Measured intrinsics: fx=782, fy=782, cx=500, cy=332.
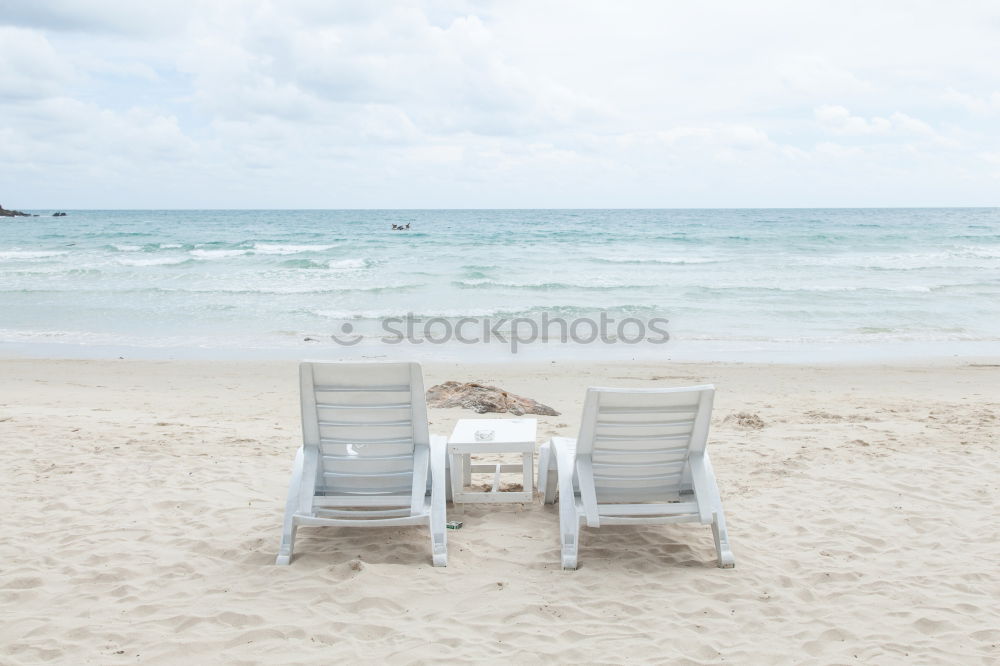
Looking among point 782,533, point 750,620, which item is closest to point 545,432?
point 782,533

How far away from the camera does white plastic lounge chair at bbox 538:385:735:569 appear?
4.01 m

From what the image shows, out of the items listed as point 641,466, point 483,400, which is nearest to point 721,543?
point 641,466

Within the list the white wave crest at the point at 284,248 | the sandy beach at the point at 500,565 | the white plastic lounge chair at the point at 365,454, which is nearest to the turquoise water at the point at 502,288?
the white wave crest at the point at 284,248

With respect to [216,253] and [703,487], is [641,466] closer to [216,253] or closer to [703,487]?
[703,487]

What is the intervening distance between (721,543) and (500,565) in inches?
46.3

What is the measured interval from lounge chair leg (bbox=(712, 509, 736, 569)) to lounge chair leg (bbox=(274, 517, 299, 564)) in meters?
2.25

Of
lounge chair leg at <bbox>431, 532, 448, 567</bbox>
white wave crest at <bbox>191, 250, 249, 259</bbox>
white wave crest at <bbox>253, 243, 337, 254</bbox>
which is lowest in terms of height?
lounge chair leg at <bbox>431, 532, 448, 567</bbox>

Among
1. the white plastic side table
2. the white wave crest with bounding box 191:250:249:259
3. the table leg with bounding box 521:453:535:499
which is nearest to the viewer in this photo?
the white plastic side table

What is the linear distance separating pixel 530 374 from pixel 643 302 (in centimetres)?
882

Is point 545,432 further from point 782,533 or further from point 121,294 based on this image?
point 121,294

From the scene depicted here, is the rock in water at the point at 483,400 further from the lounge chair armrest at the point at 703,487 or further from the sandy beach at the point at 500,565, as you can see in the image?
the lounge chair armrest at the point at 703,487

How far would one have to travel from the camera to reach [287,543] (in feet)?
13.7

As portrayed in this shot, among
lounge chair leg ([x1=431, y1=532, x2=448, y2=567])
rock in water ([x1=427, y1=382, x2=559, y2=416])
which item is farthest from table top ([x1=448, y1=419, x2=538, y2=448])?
rock in water ([x1=427, y1=382, x2=559, y2=416])

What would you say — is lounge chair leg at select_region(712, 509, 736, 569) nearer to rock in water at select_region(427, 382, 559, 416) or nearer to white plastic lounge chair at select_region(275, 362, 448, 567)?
white plastic lounge chair at select_region(275, 362, 448, 567)
